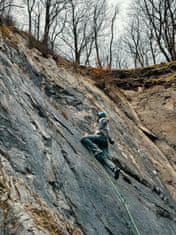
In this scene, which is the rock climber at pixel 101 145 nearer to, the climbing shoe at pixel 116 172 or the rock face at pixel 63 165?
the climbing shoe at pixel 116 172

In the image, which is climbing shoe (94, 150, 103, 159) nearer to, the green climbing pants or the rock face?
the green climbing pants

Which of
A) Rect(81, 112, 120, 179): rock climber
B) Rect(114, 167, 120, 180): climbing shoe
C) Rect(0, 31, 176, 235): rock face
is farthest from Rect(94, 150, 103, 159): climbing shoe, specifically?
Rect(114, 167, 120, 180): climbing shoe

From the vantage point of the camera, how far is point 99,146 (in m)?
11.5

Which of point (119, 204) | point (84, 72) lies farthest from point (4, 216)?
point (84, 72)

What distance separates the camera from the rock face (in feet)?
24.4

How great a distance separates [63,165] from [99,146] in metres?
2.26

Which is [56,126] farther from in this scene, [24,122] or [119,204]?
[119,204]

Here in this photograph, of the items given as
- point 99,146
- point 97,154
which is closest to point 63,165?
point 97,154

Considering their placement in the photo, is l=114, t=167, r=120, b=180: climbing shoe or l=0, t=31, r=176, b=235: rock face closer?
l=0, t=31, r=176, b=235: rock face

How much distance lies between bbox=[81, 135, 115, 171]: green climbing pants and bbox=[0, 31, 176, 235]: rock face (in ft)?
0.81

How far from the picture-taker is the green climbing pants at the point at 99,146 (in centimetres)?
1116

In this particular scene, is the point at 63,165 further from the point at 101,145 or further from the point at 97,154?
the point at 101,145

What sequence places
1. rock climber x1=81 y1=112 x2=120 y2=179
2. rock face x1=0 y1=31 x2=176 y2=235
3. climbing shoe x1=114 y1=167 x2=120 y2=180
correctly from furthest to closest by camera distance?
1. rock climber x1=81 y1=112 x2=120 y2=179
2. climbing shoe x1=114 y1=167 x2=120 y2=180
3. rock face x1=0 y1=31 x2=176 y2=235

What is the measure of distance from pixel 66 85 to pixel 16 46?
2.14m
